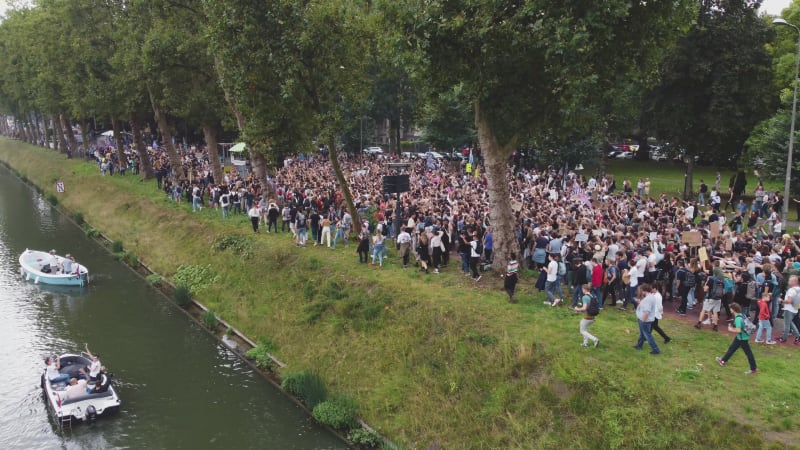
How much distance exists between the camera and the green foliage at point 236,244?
82.4ft

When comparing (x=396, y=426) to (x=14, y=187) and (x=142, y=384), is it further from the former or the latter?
(x=14, y=187)

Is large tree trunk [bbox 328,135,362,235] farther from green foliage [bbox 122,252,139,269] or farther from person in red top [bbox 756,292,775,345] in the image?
person in red top [bbox 756,292,775,345]

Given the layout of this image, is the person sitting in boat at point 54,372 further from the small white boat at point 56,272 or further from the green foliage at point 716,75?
the green foliage at point 716,75

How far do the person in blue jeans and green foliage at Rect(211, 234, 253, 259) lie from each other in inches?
645

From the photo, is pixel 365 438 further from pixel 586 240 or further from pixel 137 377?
pixel 586 240

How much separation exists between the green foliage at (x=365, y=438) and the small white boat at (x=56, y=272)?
1856cm

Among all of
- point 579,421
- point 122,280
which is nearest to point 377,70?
point 122,280

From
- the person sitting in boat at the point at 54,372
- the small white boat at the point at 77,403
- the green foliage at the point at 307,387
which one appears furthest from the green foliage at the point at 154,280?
the green foliage at the point at 307,387

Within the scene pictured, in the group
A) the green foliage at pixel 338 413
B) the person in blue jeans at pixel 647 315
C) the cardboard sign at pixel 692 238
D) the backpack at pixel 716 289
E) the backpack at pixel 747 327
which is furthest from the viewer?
the cardboard sign at pixel 692 238

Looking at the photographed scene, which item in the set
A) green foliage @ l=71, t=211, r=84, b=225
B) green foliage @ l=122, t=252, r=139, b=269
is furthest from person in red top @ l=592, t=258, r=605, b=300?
green foliage @ l=71, t=211, r=84, b=225

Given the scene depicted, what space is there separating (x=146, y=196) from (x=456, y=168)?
2220cm

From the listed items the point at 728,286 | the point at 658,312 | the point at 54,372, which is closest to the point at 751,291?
the point at 728,286

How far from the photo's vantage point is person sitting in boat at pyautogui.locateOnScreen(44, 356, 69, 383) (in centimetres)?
1722

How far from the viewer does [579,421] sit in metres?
12.5
